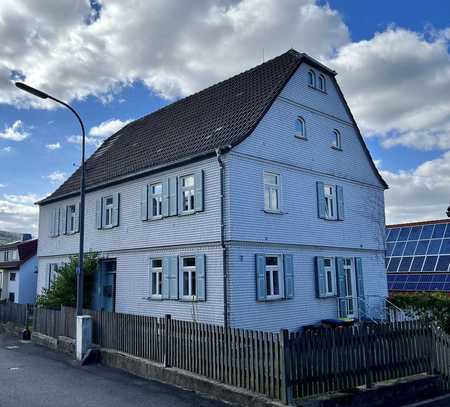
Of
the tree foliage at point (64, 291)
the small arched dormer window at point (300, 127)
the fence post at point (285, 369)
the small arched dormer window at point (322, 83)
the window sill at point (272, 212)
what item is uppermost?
the small arched dormer window at point (322, 83)

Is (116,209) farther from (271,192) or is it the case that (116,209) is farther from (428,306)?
(428,306)

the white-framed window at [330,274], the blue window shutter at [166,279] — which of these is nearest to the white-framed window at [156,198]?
the blue window shutter at [166,279]

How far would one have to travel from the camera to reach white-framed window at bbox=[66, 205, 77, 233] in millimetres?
22906

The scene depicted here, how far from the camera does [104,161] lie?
23.3 metres

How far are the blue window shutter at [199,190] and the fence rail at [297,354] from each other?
4.82 meters

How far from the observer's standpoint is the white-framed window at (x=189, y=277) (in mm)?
15961

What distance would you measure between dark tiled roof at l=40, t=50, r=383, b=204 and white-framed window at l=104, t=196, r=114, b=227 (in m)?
0.91

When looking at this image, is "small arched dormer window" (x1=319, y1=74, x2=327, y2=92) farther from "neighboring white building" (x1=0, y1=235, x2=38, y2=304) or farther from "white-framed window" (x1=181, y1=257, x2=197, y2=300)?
"neighboring white building" (x1=0, y1=235, x2=38, y2=304)

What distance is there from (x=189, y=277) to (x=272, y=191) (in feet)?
14.7

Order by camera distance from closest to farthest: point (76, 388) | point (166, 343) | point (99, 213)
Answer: point (76, 388) < point (166, 343) < point (99, 213)

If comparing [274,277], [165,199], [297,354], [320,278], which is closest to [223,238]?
[274,277]

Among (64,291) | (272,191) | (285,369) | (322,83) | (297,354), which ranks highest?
(322,83)

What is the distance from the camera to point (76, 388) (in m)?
10.3

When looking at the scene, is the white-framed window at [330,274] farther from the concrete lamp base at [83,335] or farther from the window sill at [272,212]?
the concrete lamp base at [83,335]
